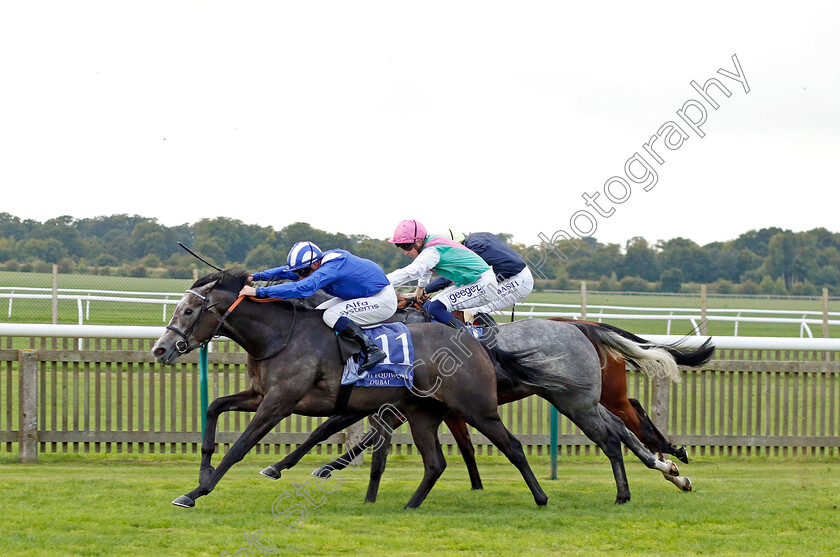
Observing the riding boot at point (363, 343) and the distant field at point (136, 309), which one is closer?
the riding boot at point (363, 343)

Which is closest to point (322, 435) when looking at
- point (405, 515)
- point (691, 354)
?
point (405, 515)

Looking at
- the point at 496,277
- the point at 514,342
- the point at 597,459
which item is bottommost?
the point at 597,459

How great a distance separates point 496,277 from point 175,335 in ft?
8.88

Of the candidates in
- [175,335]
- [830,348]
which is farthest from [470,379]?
[830,348]

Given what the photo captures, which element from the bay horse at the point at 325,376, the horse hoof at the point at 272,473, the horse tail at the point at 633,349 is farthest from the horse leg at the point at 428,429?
the horse tail at the point at 633,349

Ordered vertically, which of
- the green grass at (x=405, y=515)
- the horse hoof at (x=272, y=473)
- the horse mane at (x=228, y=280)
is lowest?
the green grass at (x=405, y=515)

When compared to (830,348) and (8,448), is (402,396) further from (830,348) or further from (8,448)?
(830,348)

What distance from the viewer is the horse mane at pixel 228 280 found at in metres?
6.36

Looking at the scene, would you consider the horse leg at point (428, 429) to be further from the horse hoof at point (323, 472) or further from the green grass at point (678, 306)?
the green grass at point (678, 306)

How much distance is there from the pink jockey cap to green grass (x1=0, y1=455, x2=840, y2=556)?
6.34 ft

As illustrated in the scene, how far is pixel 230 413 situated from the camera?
9164 millimetres

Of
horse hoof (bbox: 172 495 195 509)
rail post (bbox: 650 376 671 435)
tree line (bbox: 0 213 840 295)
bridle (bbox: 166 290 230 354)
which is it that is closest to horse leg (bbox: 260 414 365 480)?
horse hoof (bbox: 172 495 195 509)

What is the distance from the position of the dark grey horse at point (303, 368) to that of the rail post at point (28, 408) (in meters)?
2.40

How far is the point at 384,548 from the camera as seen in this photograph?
5094 millimetres
